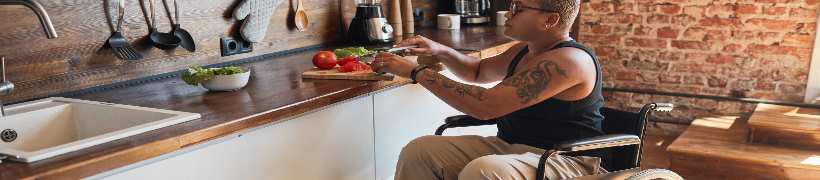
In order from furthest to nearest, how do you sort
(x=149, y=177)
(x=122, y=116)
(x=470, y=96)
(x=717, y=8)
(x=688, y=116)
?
1. (x=688, y=116)
2. (x=717, y=8)
3. (x=470, y=96)
4. (x=122, y=116)
5. (x=149, y=177)

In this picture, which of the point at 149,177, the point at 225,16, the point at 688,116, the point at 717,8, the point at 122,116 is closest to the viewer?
the point at 149,177

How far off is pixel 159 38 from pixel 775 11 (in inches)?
126

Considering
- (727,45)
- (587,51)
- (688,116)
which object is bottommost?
(688,116)

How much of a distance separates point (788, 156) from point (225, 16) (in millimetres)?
2609

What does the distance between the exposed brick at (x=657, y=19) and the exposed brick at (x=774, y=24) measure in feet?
1.43

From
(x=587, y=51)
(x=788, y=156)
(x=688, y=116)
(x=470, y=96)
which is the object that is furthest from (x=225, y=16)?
(x=688, y=116)

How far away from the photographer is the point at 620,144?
1.97 metres

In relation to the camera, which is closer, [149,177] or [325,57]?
[149,177]

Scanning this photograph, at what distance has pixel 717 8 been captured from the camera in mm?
4109

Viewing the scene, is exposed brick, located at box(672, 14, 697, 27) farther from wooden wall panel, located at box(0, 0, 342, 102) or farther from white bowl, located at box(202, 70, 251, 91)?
white bowl, located at box(202, 70, 251, 91)

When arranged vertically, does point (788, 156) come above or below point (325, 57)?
below

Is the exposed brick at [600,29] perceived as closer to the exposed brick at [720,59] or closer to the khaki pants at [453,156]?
the exposed brick at [720,59]

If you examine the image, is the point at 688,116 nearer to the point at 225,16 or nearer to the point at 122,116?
the point at 225,16

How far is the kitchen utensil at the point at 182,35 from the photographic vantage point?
246 cm
